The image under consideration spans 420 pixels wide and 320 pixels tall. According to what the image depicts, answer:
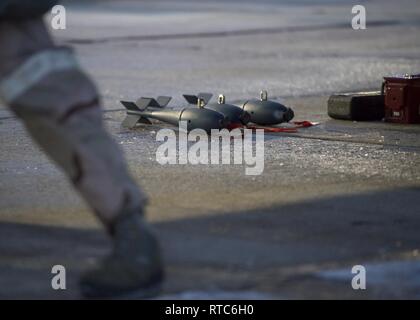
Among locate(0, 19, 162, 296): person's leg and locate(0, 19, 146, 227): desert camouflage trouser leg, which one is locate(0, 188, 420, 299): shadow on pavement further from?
locate(0, 19, 146, 227): desert camouflage trouser leg

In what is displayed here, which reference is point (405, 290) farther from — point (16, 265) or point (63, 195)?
point (63, 195)

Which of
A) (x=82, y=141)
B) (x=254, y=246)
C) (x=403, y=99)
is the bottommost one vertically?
(x=254, y=246)

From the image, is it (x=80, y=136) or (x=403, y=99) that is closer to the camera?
(x=80, y=136)

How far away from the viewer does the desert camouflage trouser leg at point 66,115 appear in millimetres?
4500

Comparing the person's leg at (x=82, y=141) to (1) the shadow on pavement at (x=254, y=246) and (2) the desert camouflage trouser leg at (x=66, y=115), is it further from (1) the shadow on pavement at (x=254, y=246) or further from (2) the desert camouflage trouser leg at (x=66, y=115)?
(1) the shadow on pavement at (x=254, y=246)

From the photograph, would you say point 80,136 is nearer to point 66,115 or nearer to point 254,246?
point 66,115

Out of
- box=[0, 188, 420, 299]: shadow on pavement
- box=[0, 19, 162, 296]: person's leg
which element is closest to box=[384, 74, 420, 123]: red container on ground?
box=[0, 188, 420, 299]: shadow on pavement

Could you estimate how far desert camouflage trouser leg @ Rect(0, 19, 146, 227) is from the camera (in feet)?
14.8

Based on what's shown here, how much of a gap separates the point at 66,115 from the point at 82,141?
0.10 meters

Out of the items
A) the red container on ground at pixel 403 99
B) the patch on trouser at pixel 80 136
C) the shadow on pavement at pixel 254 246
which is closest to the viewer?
the patch on trouser at pixel 80 136

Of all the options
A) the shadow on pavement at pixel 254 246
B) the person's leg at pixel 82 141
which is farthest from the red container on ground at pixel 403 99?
the person's leg at pixel 82 141

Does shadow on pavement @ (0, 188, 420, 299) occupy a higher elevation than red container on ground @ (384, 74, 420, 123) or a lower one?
lower

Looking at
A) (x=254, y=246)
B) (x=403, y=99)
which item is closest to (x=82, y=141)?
(x=254, y=246)

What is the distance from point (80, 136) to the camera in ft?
14.8
